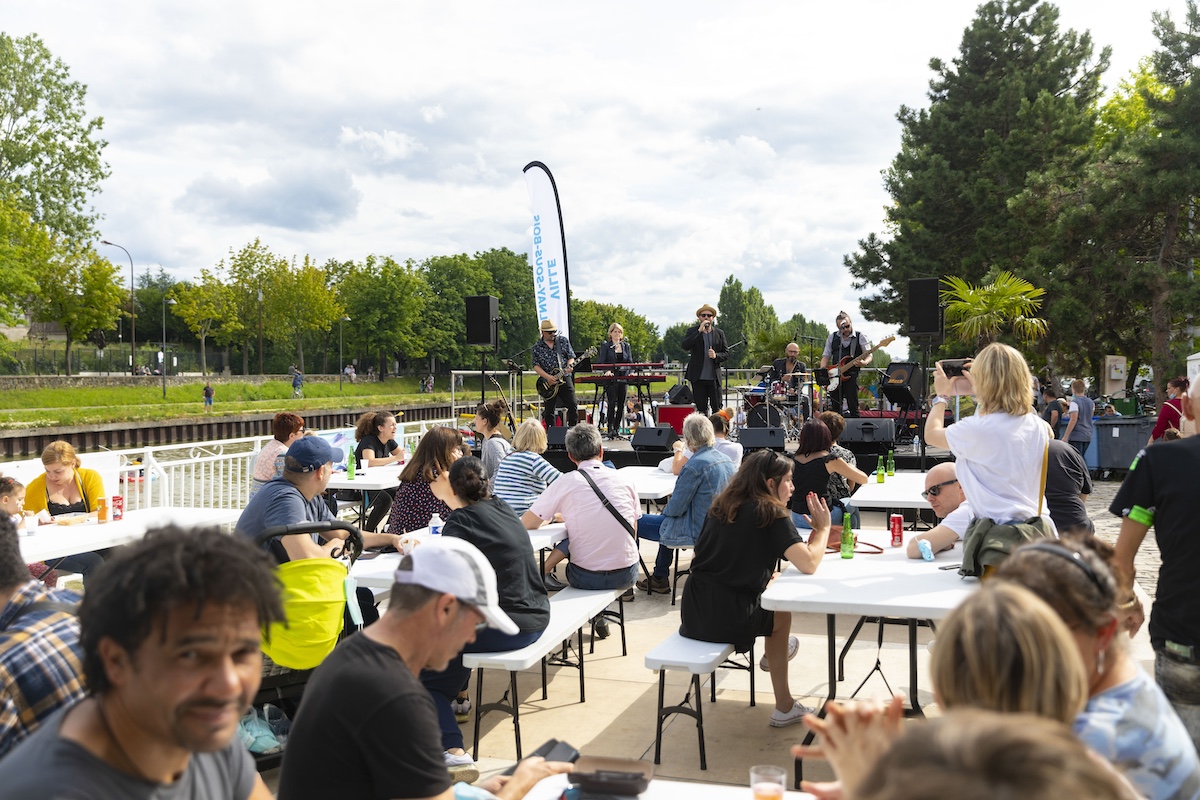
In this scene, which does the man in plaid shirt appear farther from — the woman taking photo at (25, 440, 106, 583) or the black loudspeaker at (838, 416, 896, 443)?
the black loudspeaker at (838, 416, 896, 443)

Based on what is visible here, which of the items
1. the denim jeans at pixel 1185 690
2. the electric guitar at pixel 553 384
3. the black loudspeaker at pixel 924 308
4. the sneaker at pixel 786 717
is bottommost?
the sneaker at pixel 786 717

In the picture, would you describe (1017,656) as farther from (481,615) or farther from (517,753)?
(517,753)

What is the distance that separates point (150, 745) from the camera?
149 centimetres

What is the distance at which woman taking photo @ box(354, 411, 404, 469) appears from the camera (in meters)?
8.95

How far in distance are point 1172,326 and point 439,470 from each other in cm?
2228

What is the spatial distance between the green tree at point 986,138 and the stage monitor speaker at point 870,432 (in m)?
14.4

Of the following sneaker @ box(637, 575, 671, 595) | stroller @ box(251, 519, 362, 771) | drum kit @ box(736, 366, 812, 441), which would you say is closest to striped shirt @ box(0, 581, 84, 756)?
stroller @ box(251, 519, 362, 771)

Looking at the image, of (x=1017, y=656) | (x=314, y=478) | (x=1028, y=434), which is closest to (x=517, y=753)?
(x=314, y=478)

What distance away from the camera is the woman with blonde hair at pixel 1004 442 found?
368cm

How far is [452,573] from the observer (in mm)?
2229

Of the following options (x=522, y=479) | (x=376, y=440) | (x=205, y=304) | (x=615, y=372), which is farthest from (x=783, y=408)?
(x=205, y=304)

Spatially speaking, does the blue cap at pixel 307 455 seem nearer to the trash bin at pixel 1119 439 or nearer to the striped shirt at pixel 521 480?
the striped shirt at pixel 521 480

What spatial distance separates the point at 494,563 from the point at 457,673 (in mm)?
562

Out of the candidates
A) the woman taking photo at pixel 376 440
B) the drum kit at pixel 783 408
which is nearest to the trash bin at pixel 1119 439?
the drum kit at pixel 783 408
